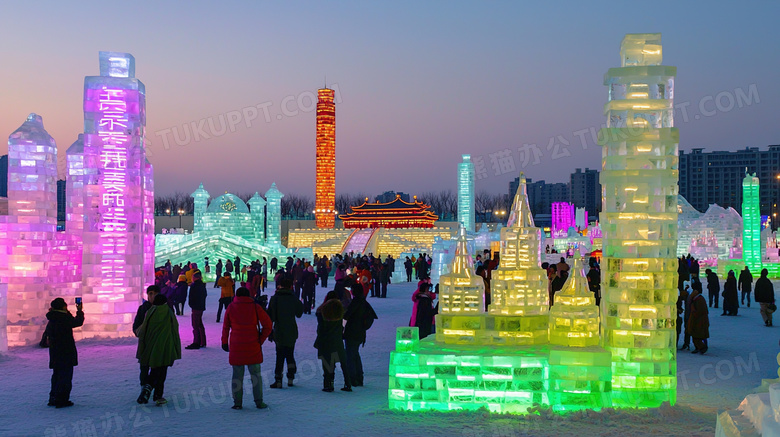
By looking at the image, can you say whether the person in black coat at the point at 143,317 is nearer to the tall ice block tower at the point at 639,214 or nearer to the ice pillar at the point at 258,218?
the tall ice block tower at the point at 639,214

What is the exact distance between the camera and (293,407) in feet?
26.0

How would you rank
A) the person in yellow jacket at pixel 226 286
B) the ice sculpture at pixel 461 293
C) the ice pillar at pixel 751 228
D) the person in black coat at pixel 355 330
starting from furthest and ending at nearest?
the ice pillar at pixel 751 228 → the person in yellow jacket at pixel 226 286 → the person in black coat at pixel 355 330 → the ice sculpture at pixel 461 293

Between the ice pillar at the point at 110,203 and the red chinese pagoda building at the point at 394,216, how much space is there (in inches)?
1684

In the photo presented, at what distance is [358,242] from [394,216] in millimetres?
13227

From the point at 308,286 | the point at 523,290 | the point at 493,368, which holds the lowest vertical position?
the point at 493,368

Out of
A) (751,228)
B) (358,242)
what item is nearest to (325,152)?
(358,242)

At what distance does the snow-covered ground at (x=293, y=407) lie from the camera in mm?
7020

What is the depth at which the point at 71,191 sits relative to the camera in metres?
14.9

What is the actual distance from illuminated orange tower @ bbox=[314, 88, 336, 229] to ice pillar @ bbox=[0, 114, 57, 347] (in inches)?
1491

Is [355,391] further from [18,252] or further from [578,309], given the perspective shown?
[18,252]

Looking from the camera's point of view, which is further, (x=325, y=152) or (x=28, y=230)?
(x=325, y=152)

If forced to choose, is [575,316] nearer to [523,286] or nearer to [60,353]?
[523,286]

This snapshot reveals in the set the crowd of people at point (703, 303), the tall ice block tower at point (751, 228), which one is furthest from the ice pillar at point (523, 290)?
the tall ice block tower at point (751, 228)

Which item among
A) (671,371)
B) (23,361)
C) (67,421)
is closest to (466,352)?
(671,371)
